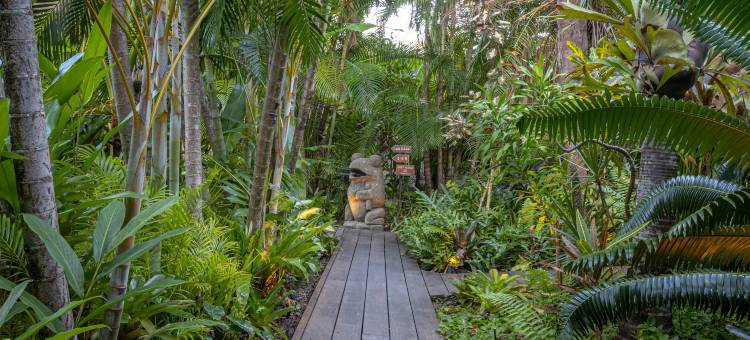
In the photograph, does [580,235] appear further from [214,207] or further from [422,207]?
[422,207]

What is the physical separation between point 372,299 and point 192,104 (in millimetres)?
1931

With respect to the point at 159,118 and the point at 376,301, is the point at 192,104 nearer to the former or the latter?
the point at 159,118

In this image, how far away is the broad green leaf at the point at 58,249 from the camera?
3.71ft

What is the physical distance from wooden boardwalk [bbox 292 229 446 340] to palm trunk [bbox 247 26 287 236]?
766 mm

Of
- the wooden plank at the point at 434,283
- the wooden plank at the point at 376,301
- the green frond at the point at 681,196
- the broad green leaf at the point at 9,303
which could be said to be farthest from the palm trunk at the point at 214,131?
the green frond at the point at 681,196

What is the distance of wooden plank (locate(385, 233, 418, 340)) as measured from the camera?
2.94m

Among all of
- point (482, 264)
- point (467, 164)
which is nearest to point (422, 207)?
point (467, 164)

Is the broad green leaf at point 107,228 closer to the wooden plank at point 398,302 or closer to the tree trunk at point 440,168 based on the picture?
the wooden plank at point 398,302

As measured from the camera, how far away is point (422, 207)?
6895mm

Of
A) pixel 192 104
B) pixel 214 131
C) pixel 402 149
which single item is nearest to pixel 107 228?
pixel 192 104

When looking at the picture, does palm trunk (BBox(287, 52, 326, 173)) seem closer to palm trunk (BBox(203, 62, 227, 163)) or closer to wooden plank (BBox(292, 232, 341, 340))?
palm trunk (BBox(203, 62, 227, 163))

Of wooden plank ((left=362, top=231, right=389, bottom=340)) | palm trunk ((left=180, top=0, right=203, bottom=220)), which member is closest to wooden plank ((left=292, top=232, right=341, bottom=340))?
wooden plank ((left=362, top=231, right=389, bottom=340))

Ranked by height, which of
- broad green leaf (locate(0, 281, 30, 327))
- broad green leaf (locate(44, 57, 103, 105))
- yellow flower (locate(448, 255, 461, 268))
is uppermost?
broad green leaf (locate(44, 57, 103, 105))

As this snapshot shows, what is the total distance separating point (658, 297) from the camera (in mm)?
1684
